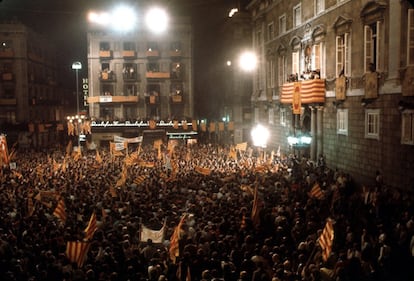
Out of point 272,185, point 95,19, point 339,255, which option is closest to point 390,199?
point 272,185

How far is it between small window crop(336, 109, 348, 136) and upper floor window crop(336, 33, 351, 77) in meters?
2.09

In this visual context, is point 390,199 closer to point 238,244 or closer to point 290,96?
point 238,244

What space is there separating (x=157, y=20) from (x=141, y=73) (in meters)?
→ 6.77

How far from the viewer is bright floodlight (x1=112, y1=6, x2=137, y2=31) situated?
56.3 metres

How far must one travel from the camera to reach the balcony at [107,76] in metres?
57.4

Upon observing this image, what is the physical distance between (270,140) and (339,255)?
30318mm

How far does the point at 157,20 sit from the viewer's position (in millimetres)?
56969

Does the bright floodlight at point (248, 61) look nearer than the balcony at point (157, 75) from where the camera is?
Yes

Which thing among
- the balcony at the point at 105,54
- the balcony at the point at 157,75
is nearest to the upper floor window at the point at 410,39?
the balcony at the point at 157,75

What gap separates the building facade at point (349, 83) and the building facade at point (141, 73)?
21.5 m

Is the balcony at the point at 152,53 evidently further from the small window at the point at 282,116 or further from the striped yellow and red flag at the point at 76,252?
the striped yellow and red flag at the point at 76,252

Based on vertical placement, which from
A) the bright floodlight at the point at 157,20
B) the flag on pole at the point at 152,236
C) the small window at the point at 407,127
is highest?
the bright floodlight at the point at 157,20

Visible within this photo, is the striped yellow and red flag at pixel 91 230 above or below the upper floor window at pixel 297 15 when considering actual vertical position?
below

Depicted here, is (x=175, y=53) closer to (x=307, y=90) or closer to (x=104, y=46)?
(x=104, y=46)
